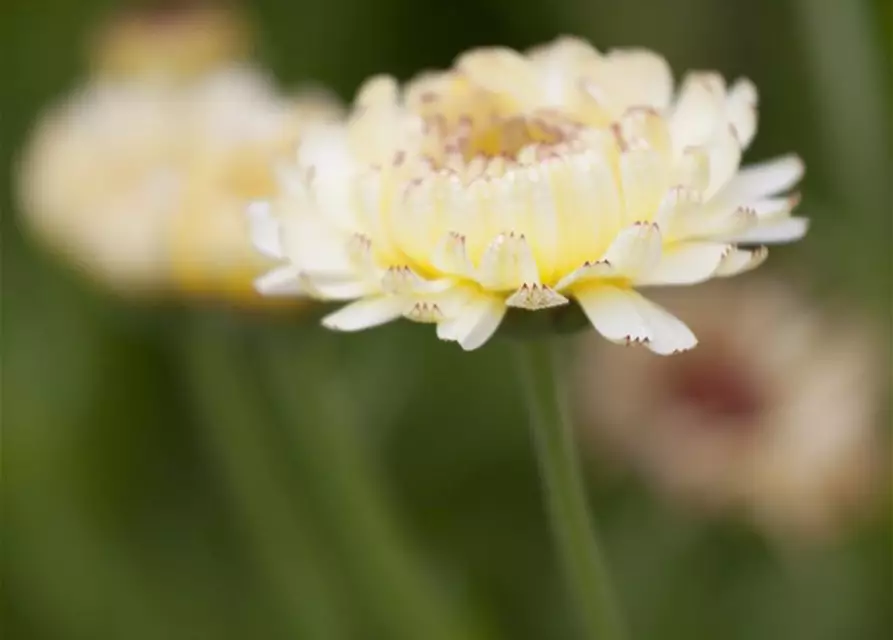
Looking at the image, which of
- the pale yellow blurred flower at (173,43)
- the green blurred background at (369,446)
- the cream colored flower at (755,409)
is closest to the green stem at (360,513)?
the green blurred background at (369,446)

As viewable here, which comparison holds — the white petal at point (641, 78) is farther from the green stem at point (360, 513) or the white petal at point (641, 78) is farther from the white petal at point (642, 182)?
the green stem at point (360, 513)

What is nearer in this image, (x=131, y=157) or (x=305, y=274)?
(x=305, y=274)

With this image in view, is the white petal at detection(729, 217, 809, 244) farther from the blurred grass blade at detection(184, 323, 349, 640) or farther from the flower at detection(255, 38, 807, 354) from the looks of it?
the blurred grass blade at detection(184, 323, 349, 640)

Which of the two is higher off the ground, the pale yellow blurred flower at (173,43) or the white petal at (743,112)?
the pale yellow blurred flower at (173,43)

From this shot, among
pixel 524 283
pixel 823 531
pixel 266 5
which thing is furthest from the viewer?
pixel 266 5

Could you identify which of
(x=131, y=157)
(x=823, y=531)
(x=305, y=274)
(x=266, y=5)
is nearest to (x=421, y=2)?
(x=266, y=5)

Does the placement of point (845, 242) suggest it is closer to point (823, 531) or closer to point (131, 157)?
point (823, 531)

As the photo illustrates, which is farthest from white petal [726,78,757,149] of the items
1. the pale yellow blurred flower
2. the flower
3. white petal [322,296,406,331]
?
the pale yellow blurred flower
